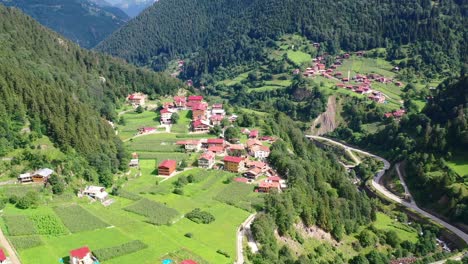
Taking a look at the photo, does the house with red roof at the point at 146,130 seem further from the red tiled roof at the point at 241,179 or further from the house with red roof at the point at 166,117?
the red tiled roof at the point at 241,179

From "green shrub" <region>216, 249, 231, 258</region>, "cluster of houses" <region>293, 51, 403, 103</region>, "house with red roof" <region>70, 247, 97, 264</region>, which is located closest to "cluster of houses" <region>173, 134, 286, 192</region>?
"green shrub" <region>216, 249, 231, 258</region>

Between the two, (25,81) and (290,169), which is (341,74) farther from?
(25,81)

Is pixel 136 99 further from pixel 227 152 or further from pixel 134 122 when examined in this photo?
pixel 227 152

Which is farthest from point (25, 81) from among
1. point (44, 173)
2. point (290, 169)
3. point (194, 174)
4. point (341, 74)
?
point (341, 74)

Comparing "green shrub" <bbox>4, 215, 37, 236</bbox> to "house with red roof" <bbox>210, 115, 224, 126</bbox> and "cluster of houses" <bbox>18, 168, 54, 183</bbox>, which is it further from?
"house with red roof" <bbox>210, 115, 224, 126</bbox>

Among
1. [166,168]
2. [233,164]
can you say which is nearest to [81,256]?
[166,168]
